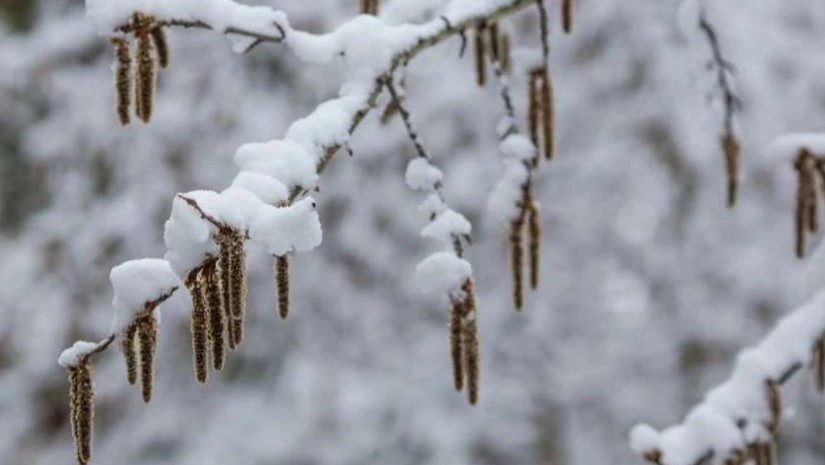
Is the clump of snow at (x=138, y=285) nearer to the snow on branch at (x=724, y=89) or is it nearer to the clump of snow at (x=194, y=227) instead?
the clump of snow at (x=194, y=227)

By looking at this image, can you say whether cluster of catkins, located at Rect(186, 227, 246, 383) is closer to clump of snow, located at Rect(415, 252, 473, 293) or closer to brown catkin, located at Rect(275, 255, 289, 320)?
brown catkin, located at Rect(275, 255, 289, 320)

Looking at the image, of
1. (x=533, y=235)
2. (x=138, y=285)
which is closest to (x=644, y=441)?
(x=533, y=235)

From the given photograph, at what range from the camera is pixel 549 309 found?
5.82m

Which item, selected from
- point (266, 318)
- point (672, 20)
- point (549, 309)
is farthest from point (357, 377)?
point (672, 20)

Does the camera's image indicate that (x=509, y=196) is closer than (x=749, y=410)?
Yes

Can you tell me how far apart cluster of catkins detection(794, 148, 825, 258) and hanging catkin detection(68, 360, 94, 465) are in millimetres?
1239

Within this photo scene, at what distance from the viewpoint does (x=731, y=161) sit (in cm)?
197

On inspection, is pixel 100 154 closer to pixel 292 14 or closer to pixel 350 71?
pixel 292 14

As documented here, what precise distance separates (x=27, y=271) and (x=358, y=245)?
5.54 feet

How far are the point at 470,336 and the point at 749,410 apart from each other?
0.80 m

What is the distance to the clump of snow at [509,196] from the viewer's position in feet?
5.40

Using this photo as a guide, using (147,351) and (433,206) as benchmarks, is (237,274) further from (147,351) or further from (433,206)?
(433,206)

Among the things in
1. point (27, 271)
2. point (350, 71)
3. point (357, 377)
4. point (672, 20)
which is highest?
point (672, 20)

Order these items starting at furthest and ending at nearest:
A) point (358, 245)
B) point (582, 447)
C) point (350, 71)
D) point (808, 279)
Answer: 1. point (582, 447)
2. point (358, 245)
3. point (808, 279)
4. point (350, 71)
